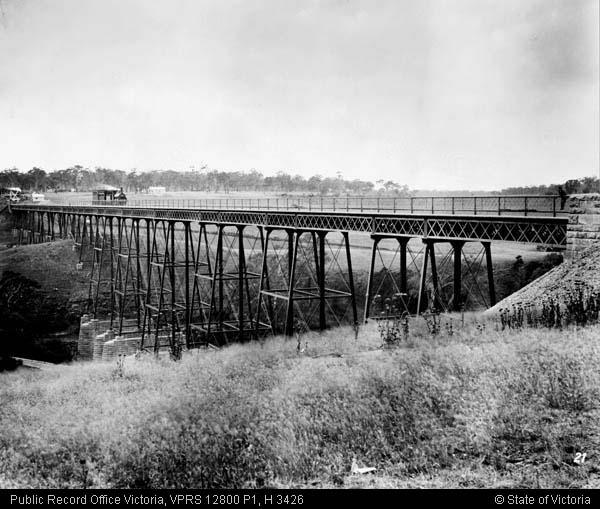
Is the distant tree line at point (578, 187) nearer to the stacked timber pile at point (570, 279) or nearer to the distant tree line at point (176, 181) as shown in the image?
the stacked timber pile at point (570, 279)

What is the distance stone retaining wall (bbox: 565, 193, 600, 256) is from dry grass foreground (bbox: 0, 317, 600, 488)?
3.13 meters

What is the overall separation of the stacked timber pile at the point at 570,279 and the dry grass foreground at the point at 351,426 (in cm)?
244

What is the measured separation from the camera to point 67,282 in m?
39.0

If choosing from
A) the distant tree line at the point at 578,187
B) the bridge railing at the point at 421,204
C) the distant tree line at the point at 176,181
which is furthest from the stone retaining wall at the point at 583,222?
the distant tree line at the point at 176,181

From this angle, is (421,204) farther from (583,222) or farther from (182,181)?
(182,181)

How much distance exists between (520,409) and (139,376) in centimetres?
752

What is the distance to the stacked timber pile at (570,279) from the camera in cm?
1062

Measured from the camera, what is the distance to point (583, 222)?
432 inches

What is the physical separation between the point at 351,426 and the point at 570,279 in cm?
687

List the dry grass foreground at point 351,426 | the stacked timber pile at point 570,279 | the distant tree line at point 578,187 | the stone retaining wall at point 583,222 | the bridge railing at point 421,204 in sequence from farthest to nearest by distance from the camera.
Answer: the distant tree line at point 578,187 < the bridge railing at point 421,204 < the stone retaining wall at point 583,222 < the stacked timber pile at point 570,279 < the dry grass foreground at point 351,426

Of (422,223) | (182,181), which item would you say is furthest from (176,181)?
(422,223)
